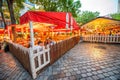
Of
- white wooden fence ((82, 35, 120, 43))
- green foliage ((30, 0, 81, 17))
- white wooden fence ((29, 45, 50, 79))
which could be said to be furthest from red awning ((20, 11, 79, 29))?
green foliage ((30, 0, 81, 17))

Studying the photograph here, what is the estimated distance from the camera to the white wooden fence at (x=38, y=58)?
3234 mm

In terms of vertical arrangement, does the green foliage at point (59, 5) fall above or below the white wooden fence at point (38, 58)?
above

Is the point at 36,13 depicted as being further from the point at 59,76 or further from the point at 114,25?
the point at 114,25

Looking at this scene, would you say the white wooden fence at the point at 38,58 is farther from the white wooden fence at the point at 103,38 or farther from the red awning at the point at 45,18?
the white wooden fence at the point at 103,38

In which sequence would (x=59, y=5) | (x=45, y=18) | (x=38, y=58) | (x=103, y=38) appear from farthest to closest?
(x=59, y=5)
(x=103, y=38)
(x=38, y=58)
(x=45, y=18)

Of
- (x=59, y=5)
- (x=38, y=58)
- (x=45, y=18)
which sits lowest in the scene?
(x=38, y=58)

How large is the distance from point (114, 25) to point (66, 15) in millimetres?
11270

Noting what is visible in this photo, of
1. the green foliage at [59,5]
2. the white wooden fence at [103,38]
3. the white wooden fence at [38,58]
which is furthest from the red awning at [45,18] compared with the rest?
the green foliage at [59,5]

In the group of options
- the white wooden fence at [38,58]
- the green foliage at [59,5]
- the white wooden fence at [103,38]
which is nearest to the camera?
the white wooden fence at [38,58]

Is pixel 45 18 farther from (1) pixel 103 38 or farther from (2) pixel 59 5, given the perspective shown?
(2) pixel 59 5

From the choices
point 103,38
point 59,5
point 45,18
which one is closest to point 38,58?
point 45,18

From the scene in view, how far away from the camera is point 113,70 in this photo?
11.6 ft

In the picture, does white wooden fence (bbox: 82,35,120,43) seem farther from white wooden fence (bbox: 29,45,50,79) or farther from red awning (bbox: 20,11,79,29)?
red awning (bbox: 20,11,79,29)

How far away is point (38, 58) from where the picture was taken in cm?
356
